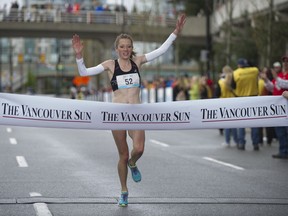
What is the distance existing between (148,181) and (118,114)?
257 centimetres

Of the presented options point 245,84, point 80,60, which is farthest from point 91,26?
point 80,60

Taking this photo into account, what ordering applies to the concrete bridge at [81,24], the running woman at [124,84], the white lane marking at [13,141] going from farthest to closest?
the concrete bridge at [81,24] < the white lane marking at [13,141] < the running woman at [124,84]

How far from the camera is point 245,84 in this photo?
20.1 metres

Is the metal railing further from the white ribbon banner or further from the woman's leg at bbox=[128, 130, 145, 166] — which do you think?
the woman's leg at bbox=[128, 130, 145, 166]

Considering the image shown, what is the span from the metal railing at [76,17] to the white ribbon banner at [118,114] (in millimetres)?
55761

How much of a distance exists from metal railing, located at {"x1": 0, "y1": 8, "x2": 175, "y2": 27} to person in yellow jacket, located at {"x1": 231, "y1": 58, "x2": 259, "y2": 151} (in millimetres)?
46459

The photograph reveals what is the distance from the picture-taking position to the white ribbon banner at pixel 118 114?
416 inches

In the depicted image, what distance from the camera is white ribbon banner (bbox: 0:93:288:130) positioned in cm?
1055

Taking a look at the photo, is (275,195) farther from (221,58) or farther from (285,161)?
(221,58)

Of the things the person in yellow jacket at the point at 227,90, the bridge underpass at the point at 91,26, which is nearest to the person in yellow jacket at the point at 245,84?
the person in yellow jacket at the point at 227,90

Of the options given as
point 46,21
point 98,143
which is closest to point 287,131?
point 98,143

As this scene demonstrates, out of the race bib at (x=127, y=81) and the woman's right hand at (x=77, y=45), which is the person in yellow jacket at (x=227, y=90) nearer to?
the race bib at (x=127, y=81)

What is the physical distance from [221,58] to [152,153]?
35266mm

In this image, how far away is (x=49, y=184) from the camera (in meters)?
12.3
